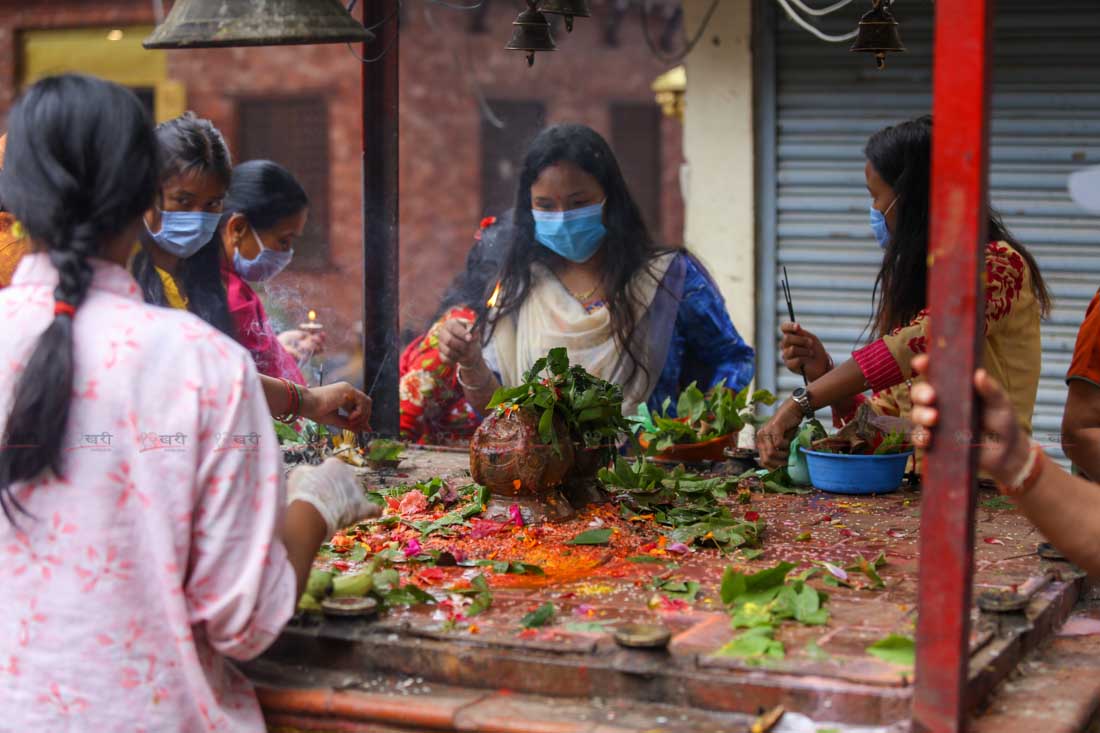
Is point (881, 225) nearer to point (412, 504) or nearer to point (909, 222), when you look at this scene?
point (909, 222)

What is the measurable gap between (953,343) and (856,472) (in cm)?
189

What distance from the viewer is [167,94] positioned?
12719 mm

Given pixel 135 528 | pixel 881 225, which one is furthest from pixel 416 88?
pixel 135 528

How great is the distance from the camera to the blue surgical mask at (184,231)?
187 inches

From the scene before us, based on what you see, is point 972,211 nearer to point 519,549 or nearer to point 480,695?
point 480,695

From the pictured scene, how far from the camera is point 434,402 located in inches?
221

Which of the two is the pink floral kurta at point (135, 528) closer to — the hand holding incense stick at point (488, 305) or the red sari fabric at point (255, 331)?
the red sari fabric at point (255, 331)

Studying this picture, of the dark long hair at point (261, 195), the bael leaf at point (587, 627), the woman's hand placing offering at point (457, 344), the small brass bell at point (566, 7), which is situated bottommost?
the bael leaf at point (587, 627)

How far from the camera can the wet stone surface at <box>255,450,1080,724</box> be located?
8.48ft

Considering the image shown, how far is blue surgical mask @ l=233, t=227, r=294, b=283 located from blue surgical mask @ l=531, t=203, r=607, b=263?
3.53 ft

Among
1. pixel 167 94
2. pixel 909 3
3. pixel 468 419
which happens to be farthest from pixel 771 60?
pixel 167 94

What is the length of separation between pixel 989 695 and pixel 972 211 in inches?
40.9

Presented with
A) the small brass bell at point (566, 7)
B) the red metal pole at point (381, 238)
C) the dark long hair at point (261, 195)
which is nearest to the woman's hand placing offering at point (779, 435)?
→ the small brass bell at point (566, 7)

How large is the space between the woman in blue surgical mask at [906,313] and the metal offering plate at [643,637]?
65.1 inches
